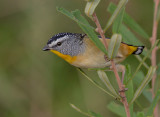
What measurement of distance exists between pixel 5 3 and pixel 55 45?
242 centimetres

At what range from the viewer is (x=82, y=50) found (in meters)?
2.69

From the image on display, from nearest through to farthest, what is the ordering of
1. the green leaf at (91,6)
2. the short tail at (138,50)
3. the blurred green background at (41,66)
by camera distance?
the green leaf at (91,6)
the short tail at (138,50)
the blurred green background at (41,66)

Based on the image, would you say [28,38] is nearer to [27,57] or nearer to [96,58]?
[27,57]

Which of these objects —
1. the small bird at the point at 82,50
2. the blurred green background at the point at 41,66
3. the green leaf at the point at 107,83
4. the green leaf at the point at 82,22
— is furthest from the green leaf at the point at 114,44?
the blurred green background at the point at 41,66

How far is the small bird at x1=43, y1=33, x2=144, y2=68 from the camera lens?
2523mm

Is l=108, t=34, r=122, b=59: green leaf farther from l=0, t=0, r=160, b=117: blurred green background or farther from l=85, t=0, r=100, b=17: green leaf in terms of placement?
l=0, t=0, r=160, b=117: blurred green background

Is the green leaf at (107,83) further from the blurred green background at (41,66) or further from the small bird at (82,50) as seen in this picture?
the blurred green background at (41,66)

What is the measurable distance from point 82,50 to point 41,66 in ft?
6.92

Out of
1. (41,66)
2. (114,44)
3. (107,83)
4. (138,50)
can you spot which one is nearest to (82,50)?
(138,50)

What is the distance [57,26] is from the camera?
4.75 meters

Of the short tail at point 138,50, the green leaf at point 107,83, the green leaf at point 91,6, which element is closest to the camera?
the green leaf at point 91,6

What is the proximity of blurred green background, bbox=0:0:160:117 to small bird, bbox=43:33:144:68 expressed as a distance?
181cm

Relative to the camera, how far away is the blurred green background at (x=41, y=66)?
4.64m

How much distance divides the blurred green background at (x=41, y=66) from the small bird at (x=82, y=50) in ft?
5.93
